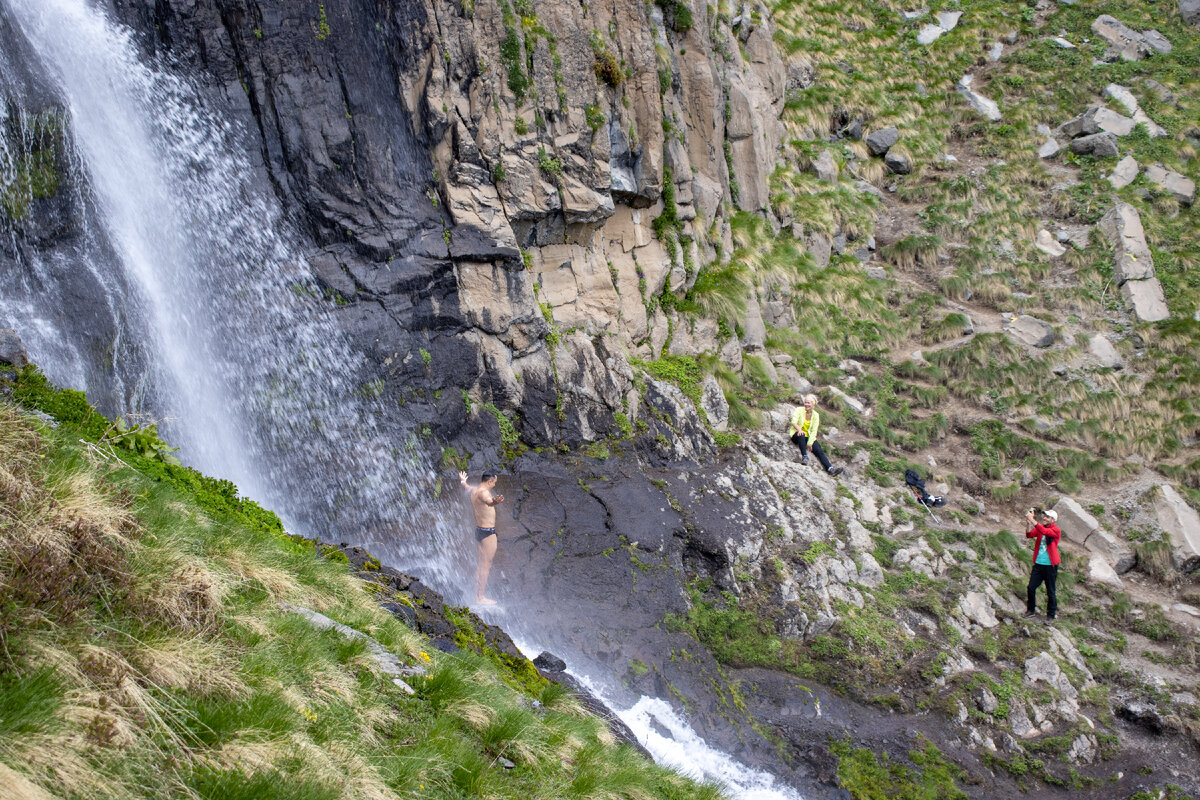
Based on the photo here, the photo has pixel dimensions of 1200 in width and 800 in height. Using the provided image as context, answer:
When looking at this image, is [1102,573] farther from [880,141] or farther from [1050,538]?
[880,141]

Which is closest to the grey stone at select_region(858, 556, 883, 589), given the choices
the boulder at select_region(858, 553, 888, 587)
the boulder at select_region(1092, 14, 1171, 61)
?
the boulder at select_region(858, 553, 888, 587)

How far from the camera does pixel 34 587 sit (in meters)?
3.73

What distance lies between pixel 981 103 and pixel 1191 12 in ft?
39.2

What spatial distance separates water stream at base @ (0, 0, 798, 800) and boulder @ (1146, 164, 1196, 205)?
87.8 feet

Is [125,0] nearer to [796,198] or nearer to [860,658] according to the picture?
[860,658]

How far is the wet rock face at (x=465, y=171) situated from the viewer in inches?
497

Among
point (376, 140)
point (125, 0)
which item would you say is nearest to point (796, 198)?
point (376, 140)

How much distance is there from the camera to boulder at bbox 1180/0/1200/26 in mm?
32281

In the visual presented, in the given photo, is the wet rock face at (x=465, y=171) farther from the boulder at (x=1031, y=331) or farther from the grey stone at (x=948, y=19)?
the grey stone at (x=948, y=19)

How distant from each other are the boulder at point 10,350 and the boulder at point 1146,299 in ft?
84.4

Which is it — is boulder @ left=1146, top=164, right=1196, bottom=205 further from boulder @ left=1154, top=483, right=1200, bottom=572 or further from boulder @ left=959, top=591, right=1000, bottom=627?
boulder @ left=959, top=591, right=1000, bottom=627

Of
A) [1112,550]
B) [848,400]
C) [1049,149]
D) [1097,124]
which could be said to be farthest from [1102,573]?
[1097,124]

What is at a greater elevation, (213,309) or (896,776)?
(213,309)

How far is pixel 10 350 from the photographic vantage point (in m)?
6.80
